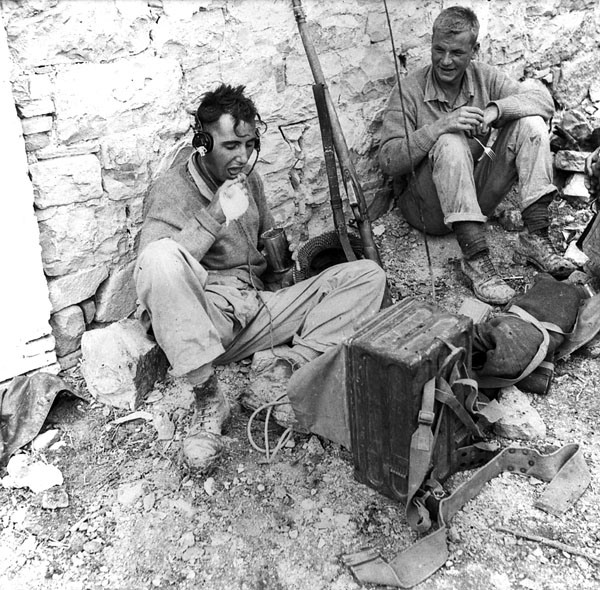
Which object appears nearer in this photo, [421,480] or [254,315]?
[421,480]

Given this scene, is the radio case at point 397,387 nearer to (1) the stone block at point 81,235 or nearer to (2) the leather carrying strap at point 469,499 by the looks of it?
(2) the leather carrying strap at point 469,499

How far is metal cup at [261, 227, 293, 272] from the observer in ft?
11.1

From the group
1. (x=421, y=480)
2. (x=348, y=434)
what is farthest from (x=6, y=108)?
(x=421, y=480)

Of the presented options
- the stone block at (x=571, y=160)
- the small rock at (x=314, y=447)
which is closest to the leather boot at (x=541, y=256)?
the stone block at (x=571, y=160)

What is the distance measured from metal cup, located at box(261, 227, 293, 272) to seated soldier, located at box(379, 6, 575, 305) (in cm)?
81

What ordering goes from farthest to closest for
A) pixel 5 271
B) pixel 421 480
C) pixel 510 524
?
pixel 5 271 < pixel 510 524 < pixel 421 480

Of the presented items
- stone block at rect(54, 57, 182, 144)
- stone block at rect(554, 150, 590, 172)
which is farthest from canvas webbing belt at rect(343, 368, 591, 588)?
stone block at rect(554, 150, 590, 172)

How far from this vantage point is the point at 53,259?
3154 mm

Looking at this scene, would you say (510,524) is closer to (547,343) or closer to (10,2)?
(547,343)

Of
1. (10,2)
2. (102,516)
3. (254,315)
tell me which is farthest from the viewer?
(254,315)

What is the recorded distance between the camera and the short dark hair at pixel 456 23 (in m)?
3.80

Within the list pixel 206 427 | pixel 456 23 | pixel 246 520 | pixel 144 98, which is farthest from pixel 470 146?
pixel 246 520

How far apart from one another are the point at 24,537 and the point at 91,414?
0.72 m

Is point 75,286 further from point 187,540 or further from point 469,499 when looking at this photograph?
point 469,499
